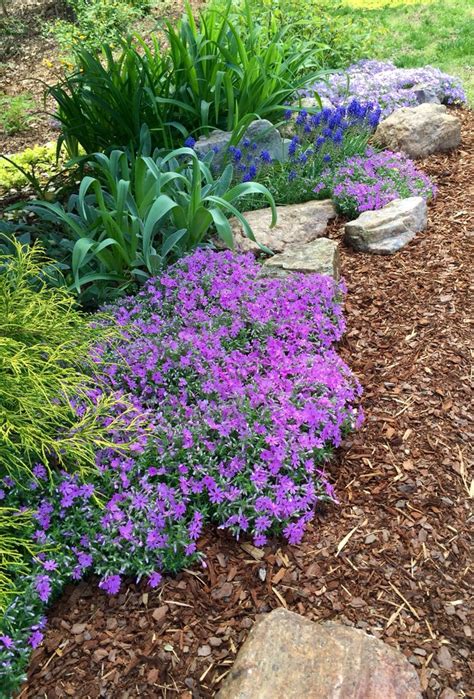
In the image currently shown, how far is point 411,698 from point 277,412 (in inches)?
45.3

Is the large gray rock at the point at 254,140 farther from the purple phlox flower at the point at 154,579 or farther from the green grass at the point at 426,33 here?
the purple phlox flower at the point at 154,579

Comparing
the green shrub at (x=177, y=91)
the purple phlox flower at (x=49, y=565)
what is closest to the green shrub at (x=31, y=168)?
the green shrub at (x=177, y=91)

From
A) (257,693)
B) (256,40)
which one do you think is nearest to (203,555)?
(257,693)

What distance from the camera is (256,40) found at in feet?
16.3

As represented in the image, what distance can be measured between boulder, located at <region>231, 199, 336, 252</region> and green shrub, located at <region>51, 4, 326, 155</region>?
0.76m

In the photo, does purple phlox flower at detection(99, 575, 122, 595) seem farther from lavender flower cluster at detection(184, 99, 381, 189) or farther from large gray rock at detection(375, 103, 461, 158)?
large gray rock at detection(375, 103, 461, 158)

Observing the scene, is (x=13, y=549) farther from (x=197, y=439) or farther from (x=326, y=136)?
(x=326, y=136)

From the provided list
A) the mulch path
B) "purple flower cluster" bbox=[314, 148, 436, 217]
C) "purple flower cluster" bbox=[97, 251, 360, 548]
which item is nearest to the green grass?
"purple flower cluster" bbox=[314, 148, 436, 217]

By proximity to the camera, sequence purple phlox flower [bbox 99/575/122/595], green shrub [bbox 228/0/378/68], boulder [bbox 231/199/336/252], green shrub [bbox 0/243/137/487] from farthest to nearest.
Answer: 1. green shrub [bbox 228/0/378/68]
2. boulder [bbox 231/199/336/252]
3. green shrub [bbox 0/243/137/487]
4. purple phlox flower [bbox 99/575/122/595]

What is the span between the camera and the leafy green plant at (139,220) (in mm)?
3205

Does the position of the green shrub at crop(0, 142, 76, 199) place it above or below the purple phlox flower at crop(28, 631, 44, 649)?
above

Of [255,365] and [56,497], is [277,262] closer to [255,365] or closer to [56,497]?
[255,365]

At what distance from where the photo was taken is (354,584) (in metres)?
2.17

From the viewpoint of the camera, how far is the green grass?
7.41 meters
